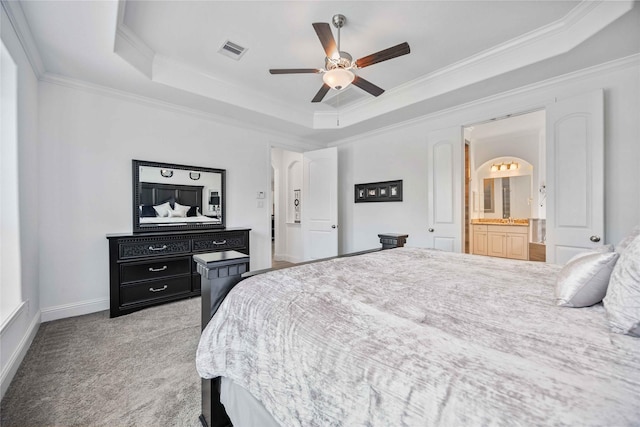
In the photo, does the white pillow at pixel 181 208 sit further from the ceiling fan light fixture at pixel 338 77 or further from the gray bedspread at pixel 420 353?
the gray bedspread at pixel 420 353

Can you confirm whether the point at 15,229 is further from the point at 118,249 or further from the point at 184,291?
the point at 184,291

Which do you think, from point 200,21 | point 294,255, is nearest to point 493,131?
point 294,255

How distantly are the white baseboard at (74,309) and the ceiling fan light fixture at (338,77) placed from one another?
129 inches

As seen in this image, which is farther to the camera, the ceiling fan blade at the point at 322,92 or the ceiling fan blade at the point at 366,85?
the ceiling fan blade at the point at 322,92

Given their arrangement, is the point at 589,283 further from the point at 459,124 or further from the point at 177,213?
the point at 177,213

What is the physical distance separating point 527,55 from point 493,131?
2.83 metres

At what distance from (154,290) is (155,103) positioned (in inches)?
88.0

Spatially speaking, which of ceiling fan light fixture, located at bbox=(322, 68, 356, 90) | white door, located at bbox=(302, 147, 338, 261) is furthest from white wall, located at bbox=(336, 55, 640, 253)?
ceiling fan light fixture, located at bbox=(322, 68, 356, 90)

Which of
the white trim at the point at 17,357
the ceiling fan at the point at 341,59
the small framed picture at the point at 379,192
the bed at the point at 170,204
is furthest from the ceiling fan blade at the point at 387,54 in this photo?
the white trim at the point at 17,357

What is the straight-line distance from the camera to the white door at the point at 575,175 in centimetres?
248

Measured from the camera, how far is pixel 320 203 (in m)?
4.70

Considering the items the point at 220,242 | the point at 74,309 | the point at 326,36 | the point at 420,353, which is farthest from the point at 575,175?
the point at 74,309

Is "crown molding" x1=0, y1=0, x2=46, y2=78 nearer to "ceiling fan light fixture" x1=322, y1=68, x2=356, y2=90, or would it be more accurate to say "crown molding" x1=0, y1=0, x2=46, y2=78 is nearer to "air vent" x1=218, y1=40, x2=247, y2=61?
"air vent" x1=218, y1=40, x2=247, y2=61

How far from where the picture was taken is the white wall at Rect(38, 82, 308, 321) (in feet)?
8.92
